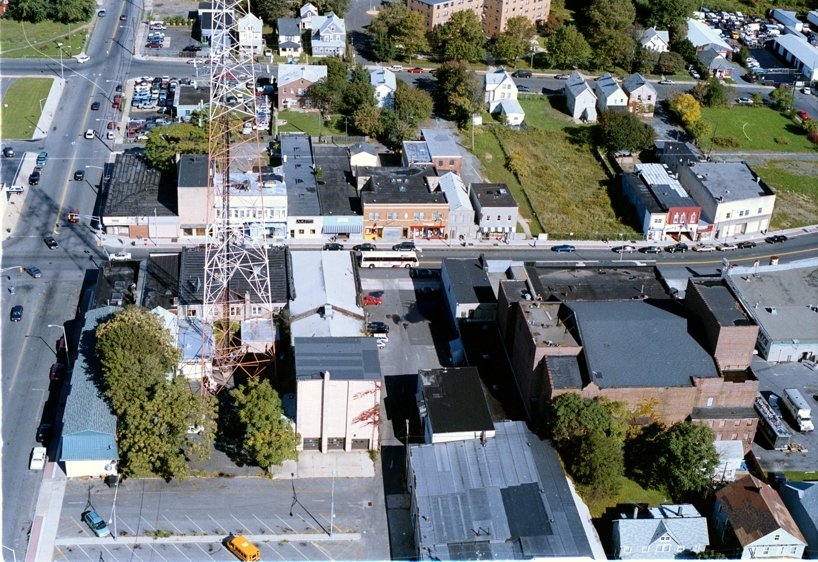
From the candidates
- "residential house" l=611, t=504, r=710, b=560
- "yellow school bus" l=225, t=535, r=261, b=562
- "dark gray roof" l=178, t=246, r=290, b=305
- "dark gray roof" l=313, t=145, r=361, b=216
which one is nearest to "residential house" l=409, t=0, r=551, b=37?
"dark gray roof" l=313, t=145, r=361, b=216

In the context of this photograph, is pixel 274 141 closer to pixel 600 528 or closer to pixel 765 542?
pixel 600 528

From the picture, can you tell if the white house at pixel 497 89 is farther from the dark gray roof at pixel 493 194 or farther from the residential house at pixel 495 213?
the residential house at pixel 495 213

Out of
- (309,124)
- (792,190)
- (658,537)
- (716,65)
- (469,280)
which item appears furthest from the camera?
(716,65)

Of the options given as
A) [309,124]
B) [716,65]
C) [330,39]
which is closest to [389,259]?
[309,124]

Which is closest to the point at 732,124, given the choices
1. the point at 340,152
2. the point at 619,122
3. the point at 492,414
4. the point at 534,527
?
the point at 619,122

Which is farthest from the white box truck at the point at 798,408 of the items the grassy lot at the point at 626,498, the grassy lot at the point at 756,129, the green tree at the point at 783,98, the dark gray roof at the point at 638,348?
the green tree at the point at 783,98

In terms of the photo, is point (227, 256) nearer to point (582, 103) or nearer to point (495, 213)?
point (495, 213)

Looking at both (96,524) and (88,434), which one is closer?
(96,524)

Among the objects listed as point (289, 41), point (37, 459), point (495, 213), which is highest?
point (37, 459)
